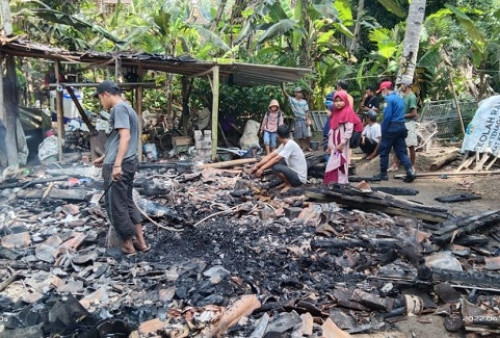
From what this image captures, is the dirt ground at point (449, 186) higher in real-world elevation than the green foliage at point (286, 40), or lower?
lower

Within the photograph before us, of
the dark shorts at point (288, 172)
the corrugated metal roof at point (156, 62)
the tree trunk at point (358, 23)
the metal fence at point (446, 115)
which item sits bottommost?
the dark shorts at point (288, 172)

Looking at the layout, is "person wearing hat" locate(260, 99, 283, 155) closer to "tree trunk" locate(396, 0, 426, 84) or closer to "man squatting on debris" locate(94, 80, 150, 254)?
"tree trunk" locate(396, 0, 426, 84)

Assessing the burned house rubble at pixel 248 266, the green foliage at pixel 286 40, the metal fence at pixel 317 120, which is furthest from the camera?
the metal fence at pixel 317 120

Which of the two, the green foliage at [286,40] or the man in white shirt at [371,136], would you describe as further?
the green foliage at [286,40]

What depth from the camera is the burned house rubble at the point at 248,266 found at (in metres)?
3.64

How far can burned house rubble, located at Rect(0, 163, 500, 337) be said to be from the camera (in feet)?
11.9

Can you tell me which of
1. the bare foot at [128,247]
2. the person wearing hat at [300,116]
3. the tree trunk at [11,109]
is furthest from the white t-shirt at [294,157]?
the tree trunk at [11,109]

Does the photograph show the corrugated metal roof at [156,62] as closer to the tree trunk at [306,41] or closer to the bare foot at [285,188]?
the tree trunk at [306,41]

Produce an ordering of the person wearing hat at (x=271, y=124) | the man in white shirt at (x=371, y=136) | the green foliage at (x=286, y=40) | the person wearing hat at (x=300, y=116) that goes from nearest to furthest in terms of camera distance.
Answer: the man in white shirt at (x=371, y=136) → the person wearing hat at (x=271, y=124) → the person wearing hat at (x=300, y=116) → the green foliage at (x=286, y=40)

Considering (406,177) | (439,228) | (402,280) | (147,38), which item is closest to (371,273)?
(402,280)

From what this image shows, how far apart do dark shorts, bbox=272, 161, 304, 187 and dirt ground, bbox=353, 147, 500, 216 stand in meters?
2.08

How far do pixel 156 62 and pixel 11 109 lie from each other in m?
3.28

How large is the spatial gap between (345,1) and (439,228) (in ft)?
33.6

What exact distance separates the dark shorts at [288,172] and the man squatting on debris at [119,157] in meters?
2.96
